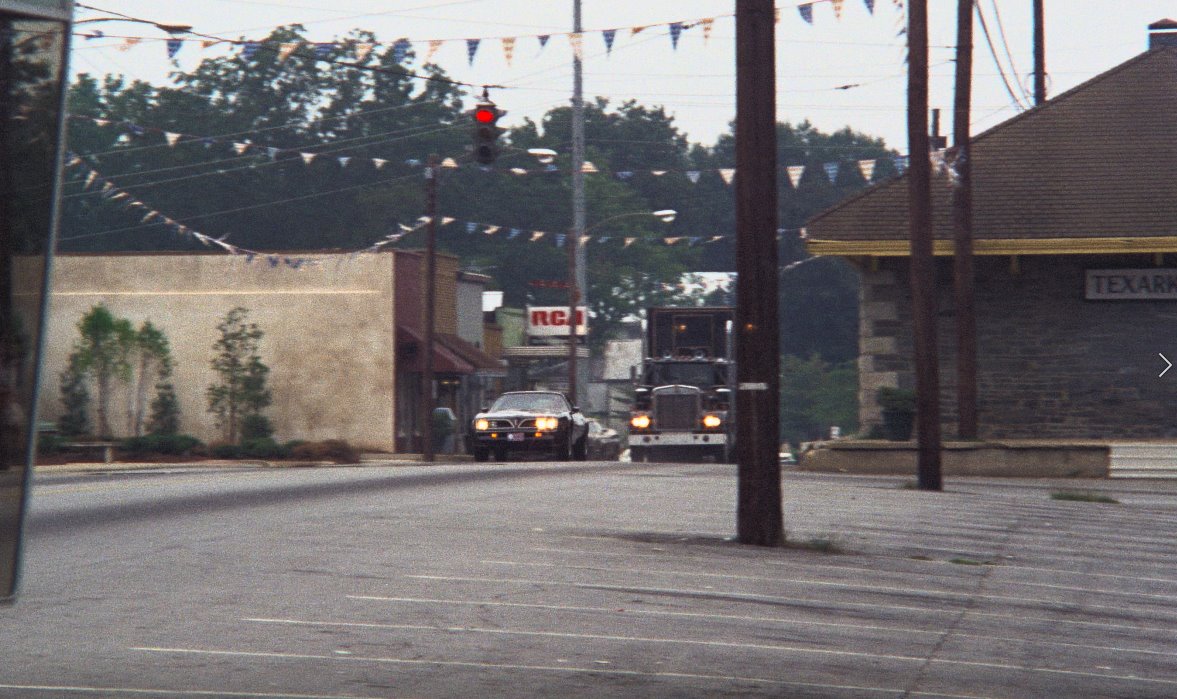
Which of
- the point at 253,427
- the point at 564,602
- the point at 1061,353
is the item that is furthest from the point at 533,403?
the point at 564,602

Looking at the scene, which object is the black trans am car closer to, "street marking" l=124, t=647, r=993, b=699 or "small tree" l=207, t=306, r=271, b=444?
"small tree" l=207, t=306, r=271, b=444

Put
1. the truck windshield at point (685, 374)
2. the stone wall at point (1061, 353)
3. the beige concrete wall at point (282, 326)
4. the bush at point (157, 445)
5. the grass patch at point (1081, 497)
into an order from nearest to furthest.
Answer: the grass patch at point (1081, 497), the stone wall at point (1061, 353), the truck windshield at point (685, 374), the bush at point (157, 445), the beige concrete wall at point (282, 326)

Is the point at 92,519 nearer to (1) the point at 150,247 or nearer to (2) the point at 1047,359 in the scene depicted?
(2) the point at 1047,359

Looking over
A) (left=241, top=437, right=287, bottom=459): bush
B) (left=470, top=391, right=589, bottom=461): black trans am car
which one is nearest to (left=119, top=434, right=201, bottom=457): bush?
(left=241, top=437, right=287, bottom=459): bush

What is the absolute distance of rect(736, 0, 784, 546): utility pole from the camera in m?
14.8

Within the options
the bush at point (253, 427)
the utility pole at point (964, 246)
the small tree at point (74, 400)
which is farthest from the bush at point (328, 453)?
the utility pole at point (964, 246)

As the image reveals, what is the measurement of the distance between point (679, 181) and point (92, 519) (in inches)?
3420

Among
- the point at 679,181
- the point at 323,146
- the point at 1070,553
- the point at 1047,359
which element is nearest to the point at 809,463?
the point at 1047,359

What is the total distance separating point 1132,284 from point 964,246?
3.91m

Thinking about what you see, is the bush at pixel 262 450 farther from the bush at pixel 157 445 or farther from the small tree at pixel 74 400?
the small tree at pixel 74 400

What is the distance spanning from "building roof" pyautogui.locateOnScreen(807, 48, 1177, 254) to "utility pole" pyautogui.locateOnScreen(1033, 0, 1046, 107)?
185 inches

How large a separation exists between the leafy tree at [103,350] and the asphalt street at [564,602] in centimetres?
3050

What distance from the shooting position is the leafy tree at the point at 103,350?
160ft

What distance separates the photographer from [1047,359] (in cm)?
3194
